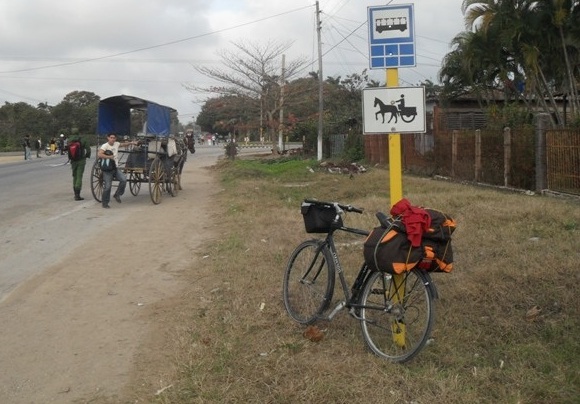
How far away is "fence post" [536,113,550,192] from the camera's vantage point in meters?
13.0

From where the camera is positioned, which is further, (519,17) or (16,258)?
(519,17)

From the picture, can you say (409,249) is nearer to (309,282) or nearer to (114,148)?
(309,282)

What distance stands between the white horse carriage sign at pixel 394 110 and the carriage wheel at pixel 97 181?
10474 mm

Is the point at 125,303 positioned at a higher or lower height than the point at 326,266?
lower

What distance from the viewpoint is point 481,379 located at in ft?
12.6

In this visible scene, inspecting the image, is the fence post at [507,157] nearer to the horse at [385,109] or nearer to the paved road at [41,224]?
the paved road at [41,224]

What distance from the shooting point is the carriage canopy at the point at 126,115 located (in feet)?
51.9

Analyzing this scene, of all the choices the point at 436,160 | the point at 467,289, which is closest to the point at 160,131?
the point at 436,160

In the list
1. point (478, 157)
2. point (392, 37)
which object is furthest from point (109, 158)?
point (392, 37)

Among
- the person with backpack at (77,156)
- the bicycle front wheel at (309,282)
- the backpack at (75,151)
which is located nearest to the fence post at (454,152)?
the person with backpack at (77,156)

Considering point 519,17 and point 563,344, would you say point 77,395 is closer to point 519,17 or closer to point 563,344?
point 563,344

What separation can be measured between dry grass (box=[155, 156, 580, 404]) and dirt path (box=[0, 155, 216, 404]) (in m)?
0.26

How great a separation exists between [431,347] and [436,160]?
578 inches

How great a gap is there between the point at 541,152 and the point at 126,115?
10427mm
